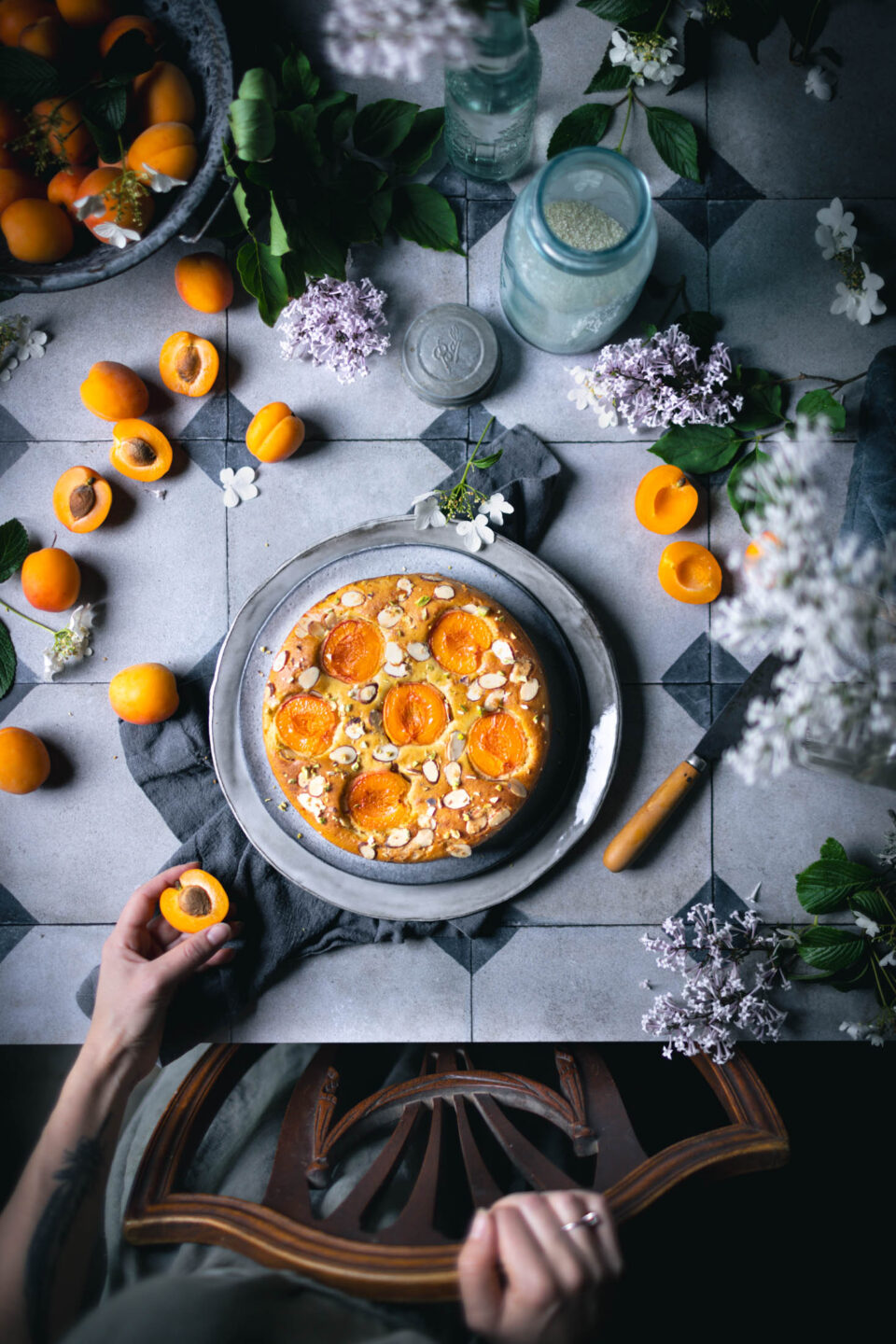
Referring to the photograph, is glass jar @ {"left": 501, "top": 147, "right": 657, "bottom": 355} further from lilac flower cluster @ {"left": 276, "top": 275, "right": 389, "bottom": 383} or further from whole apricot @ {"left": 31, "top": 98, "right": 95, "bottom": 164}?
whole apricot @ {"left": 31, "top": 98, "right": 95, "bottom": 164}

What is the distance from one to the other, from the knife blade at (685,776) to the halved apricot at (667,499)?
0.28 m

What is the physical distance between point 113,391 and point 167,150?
383 millimetres

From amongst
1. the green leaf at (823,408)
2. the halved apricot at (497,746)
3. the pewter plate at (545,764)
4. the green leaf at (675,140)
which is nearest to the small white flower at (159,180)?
the pewter plate at (545,764)

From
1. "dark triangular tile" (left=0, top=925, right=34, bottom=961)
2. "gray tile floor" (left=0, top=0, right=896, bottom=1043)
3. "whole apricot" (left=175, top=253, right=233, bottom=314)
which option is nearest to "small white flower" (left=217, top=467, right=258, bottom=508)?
"gray tile floor" (left=0, top=0, right=896, bottom=1043)

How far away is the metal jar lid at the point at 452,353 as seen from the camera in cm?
145

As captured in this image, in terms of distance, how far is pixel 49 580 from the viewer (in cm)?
143

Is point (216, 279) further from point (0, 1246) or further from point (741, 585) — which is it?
point (0, 1246)

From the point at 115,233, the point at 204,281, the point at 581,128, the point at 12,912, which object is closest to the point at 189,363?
the point at 204,281

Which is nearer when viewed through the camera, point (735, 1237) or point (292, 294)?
point (292, 294)

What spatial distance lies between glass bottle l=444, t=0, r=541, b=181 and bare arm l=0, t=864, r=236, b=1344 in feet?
4.29

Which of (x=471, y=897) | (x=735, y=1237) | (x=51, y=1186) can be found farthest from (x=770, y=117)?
(x=51, y=1186)

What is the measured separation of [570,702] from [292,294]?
0.79 m

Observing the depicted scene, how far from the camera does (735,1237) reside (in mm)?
1514

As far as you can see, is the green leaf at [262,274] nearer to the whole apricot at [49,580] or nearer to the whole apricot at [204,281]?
the whole apricot at [204,281]
